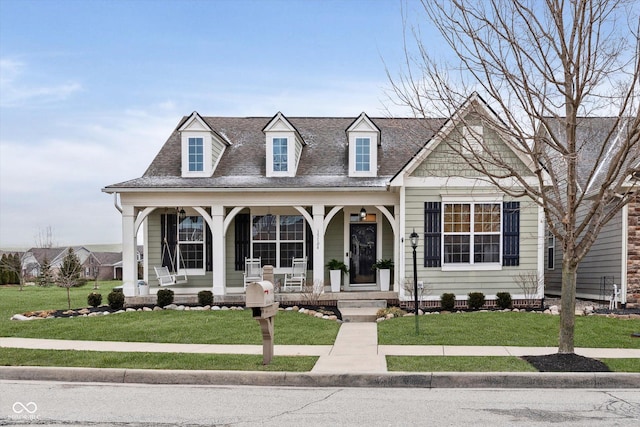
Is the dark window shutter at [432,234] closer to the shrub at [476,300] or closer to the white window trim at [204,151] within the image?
the shrub at [476,300]

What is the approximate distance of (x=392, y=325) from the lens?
12242 millimetres

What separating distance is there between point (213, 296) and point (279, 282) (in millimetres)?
2204

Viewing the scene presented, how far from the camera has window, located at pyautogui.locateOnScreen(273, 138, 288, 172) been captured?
17109 mm

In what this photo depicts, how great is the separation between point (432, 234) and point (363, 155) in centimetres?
360

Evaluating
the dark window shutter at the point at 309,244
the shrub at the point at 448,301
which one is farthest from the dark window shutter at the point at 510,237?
the dark window shutter at the point at 309,244

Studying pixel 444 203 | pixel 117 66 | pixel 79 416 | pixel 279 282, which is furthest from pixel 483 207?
pixel 79 416

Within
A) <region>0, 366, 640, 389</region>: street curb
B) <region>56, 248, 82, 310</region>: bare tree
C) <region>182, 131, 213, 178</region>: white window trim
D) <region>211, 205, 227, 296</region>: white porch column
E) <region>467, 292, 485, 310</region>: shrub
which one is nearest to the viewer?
<region>0, 366, 640, 389</region>: street curb

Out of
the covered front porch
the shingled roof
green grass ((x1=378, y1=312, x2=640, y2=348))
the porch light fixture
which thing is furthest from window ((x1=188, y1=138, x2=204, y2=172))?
green grass ((x1=378, y1=312, x2=640, y2=348))

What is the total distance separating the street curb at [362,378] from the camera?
7.52 metres

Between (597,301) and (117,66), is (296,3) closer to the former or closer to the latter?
(117,66)

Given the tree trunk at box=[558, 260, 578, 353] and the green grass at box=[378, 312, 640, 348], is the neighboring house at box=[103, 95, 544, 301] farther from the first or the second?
the tree trunk at box=[558, 260, 578, 353]

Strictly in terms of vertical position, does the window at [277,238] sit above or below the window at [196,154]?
below

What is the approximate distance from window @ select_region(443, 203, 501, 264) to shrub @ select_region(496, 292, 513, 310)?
0.97 m

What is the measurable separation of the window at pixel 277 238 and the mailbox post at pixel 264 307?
8755 millimetres
